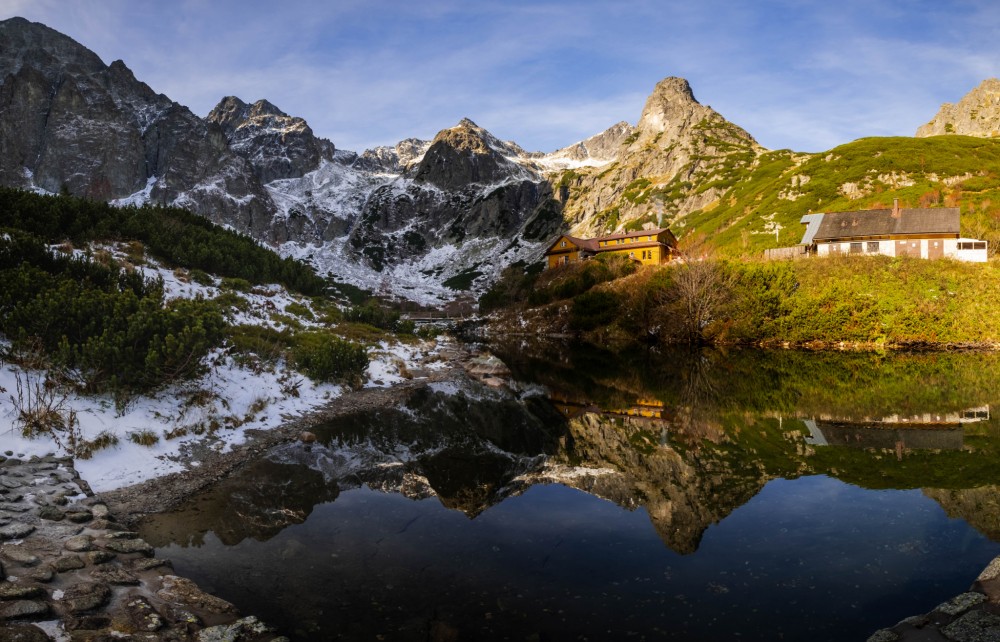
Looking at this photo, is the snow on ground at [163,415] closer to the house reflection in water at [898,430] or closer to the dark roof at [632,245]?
the house reflection in water at [898,430]

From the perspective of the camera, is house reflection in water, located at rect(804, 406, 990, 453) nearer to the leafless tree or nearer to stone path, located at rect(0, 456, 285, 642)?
stone path, located at rect(0, 456, 285, 642)

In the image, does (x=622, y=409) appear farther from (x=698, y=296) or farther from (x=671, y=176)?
(x=671, y=176)

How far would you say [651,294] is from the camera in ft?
207

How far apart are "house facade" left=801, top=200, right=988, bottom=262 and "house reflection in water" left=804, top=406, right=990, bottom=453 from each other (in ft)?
171

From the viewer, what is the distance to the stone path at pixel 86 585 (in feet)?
21.5

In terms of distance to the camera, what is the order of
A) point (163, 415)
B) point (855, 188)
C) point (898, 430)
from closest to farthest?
point (163, 415) → point (898, 430) → point (855, 188)

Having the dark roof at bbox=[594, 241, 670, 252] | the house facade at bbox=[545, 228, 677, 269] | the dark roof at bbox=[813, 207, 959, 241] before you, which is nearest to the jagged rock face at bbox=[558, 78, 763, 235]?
the house facade at bbox=[545, 228, 677, 269]

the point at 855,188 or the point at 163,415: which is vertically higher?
the point at 855,188

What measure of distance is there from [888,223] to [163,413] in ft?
286

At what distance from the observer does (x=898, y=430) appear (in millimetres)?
19984

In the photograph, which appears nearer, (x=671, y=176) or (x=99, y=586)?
(x=99, y=586)

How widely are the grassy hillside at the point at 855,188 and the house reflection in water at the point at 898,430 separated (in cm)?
7598

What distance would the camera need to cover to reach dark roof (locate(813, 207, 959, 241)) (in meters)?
68.5

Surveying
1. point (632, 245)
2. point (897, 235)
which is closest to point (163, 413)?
point (897, 235)
